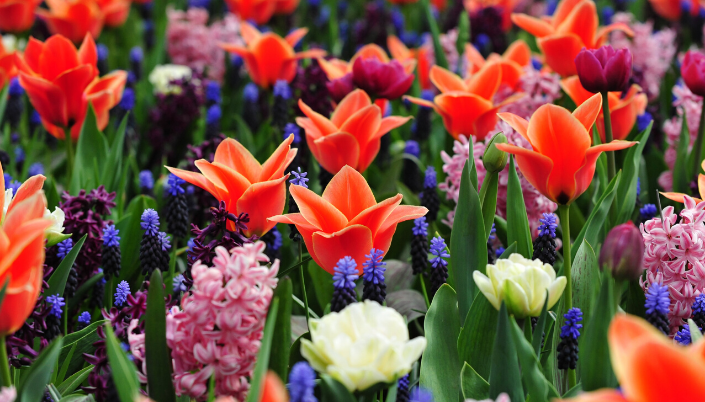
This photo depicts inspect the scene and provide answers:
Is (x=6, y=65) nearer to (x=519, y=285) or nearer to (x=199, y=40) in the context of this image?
(x=199, y=40)

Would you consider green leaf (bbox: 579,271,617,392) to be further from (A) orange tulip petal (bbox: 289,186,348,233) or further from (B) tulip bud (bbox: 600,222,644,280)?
(A) orange tulip petal (bbox: 289,186,348,233)

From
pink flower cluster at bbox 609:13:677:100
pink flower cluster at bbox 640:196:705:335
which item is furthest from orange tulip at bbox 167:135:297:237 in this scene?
pink flower cluster at bbox 609:13:677:100

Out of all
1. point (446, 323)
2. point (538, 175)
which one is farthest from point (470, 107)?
point (446, 323)

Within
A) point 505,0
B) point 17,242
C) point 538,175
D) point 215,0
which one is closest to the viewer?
point 17,242

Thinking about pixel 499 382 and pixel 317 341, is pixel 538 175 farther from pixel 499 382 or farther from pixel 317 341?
pixel 317 341

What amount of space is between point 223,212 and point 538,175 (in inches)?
22.7

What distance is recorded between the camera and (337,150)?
1.67 m

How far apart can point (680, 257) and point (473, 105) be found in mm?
754

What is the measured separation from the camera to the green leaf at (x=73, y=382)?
1.23 metres

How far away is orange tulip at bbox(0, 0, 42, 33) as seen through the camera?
337 centimetres

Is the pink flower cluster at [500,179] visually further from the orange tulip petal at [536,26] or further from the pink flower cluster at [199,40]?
the pink flower cluster at [199,40]

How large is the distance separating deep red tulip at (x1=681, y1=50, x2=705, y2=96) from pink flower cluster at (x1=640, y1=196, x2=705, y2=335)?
0.61m

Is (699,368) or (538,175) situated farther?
(538,175)

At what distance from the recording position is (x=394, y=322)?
36.5 inches
